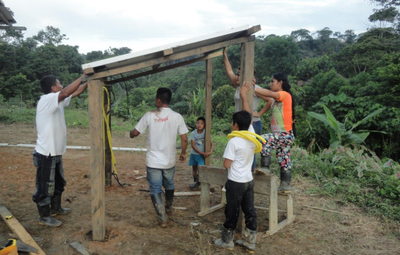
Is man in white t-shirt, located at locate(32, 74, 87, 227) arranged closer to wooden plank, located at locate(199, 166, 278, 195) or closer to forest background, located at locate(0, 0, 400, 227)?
forest background, located at locate(0, 0, 400, 227)

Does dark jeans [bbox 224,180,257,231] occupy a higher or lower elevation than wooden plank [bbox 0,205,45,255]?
higher

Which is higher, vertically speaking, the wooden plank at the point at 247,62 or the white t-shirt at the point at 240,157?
the wooden plank at the point at 247,62

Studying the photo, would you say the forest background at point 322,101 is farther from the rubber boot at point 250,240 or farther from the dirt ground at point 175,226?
the rubber boot at point 250,240

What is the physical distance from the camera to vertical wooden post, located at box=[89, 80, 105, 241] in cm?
337

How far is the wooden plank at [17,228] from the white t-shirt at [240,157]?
222 cm

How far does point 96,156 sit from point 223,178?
181 cm

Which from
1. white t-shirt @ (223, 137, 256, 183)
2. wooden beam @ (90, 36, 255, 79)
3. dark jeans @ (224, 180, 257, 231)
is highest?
wooden beam @ (90, 36, 255, 79)

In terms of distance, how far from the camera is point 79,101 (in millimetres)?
22047

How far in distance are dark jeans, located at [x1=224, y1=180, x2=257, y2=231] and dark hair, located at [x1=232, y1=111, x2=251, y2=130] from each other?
2.13 feet

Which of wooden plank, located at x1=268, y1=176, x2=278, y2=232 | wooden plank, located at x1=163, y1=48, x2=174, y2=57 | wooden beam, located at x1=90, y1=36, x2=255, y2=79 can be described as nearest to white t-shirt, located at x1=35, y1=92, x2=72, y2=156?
wooden beam, located at x1=90, y1=36, x2=255, y2=79

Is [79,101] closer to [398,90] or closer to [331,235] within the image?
[398,90]

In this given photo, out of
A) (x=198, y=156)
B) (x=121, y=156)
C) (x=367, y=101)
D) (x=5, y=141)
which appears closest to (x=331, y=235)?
(x=198, y=156)

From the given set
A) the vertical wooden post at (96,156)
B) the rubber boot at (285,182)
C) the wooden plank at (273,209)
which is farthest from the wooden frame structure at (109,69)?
the rubber boot at (285,182)

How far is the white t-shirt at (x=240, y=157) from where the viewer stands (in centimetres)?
331
